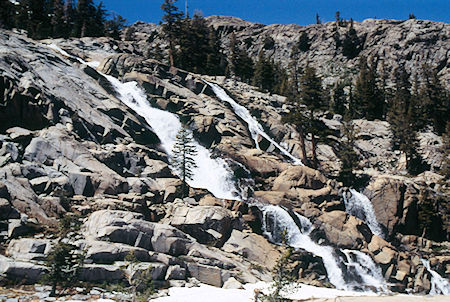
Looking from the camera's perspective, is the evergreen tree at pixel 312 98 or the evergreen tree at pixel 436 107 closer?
the evergreen tree at pixel 312 98

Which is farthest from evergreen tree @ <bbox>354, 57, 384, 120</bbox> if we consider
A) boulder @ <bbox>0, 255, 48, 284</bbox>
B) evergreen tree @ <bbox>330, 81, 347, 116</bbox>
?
boulder @ <bbox>0, 255, 48, 284</bbox>

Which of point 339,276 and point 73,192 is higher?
point 73,192

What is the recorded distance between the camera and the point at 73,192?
97.9 feet

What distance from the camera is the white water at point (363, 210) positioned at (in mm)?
40713

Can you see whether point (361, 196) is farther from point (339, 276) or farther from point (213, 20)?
point (213, 20)

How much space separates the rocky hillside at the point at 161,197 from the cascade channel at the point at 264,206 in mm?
213

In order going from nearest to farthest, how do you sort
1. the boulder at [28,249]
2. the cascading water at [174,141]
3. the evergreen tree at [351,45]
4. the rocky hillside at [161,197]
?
the boulder at [28,249]
the rocky hillside at [161,197]
the cascading water at [174,141]
the evergreen tree at [351,45]

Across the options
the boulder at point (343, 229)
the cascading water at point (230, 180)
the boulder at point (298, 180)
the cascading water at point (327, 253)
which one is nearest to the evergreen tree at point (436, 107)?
the cascading water at point (230, 180)

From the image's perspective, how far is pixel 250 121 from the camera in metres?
52.5

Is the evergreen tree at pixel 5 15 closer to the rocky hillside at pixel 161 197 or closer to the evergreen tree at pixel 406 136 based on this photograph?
the rocky hillside at pixel 161 197

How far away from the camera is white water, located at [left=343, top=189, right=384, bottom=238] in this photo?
4071 centimetres

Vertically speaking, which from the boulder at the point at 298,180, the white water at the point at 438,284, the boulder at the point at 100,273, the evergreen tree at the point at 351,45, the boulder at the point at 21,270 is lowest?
the white water at the point at 438,284

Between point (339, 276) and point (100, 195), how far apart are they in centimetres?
2173

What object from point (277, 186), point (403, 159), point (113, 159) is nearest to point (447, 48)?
point (403, 159)
